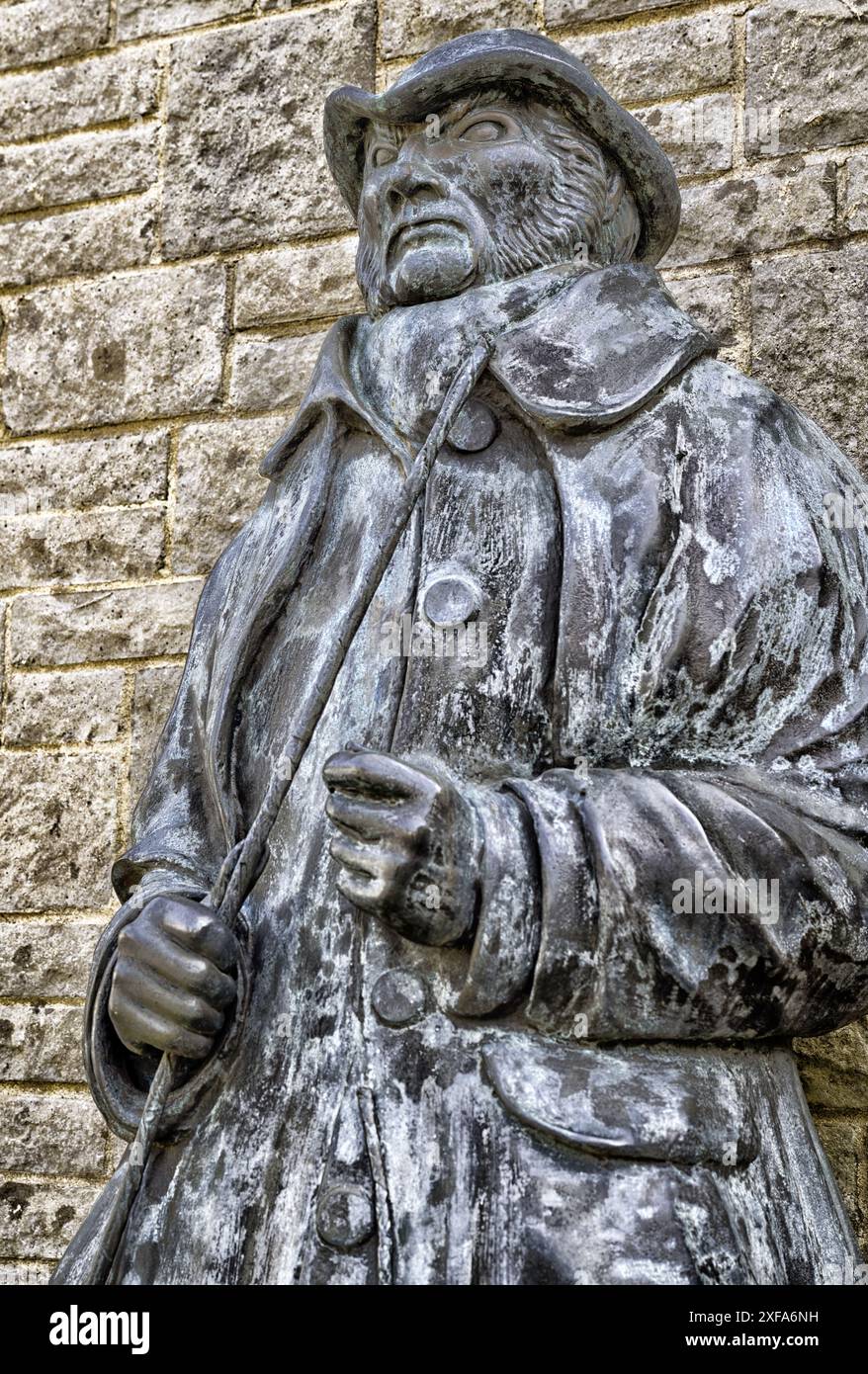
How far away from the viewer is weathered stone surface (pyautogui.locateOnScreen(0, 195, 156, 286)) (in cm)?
425

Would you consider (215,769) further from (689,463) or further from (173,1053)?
(689,463)

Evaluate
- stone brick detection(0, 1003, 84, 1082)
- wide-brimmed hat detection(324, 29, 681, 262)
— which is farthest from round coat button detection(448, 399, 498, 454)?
stone brick detection(0, 1003, 84, 1082)

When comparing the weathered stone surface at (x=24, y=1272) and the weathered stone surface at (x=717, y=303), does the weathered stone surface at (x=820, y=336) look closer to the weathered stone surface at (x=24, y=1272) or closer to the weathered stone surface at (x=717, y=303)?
the weathered stone surface at (x=717, y=303)

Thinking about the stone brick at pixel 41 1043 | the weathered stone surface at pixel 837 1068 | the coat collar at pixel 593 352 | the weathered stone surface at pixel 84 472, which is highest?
the coat collar at pixel 593 352

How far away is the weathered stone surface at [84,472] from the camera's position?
13.4ft

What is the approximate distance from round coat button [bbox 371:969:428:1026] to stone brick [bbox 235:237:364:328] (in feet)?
7.46

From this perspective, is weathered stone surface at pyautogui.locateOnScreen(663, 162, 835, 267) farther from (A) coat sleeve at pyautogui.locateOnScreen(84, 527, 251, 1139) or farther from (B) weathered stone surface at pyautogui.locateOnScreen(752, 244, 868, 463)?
(A) coat sleeve at pyautogui.locateOnScreen(84, 527, 251, 1139)

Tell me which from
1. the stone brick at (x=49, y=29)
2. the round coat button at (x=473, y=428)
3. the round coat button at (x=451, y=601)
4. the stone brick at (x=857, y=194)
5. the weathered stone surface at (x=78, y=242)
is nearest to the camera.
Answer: the round coat button at (x=451, y=601)

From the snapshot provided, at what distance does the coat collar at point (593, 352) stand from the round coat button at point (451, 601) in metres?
0.23

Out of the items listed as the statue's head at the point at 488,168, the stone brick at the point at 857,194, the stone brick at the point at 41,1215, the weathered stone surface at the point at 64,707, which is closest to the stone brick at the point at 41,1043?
the stone brick at the point at 41,1215

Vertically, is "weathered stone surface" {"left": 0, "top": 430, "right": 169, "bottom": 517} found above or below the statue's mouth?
below

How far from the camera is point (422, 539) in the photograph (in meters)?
2.29

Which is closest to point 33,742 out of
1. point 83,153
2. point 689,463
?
point 83,153

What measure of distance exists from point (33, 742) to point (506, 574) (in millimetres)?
2049
